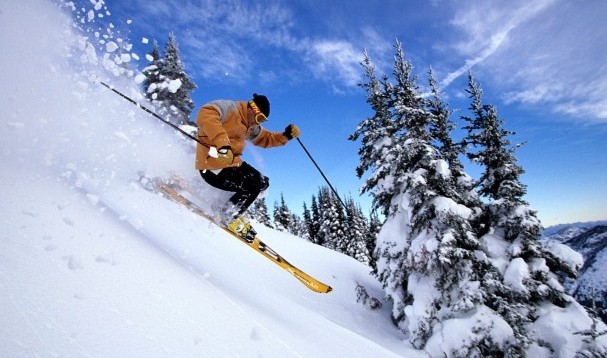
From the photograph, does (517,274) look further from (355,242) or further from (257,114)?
(355,242)

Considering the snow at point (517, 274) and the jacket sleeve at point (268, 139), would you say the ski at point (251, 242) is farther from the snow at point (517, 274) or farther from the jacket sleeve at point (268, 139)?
the snow at point (517, 274)

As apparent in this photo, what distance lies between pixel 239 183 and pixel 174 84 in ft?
57.7

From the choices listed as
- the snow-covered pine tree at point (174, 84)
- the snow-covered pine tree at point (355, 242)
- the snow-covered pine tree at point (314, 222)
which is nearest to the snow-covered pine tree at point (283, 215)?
the snow-covered pine tree at point (314, 222)

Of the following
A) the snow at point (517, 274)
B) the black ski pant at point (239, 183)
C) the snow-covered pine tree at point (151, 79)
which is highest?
the snow-covered pine tree at point (151, 79)

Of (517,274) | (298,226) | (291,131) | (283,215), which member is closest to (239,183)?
(291,131)

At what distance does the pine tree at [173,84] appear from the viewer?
2138 cm

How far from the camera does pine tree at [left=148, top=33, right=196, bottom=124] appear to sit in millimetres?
21375

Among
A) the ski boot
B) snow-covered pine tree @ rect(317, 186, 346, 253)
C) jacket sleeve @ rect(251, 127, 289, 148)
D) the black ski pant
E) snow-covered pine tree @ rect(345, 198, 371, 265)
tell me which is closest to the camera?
the black ski pant

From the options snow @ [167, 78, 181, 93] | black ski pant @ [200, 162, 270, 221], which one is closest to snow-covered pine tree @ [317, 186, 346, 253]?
snow @ [167, 78, 181, 93]

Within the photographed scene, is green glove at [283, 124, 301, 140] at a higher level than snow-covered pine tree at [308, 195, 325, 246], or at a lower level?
lower

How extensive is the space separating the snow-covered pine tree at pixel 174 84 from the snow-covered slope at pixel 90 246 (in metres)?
11.8

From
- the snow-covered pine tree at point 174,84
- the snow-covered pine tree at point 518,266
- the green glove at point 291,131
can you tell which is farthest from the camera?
the snow-covered pine tree at point 174,84

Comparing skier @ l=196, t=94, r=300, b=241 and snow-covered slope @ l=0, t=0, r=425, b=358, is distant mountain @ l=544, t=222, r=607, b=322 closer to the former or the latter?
skier @ l=196, t=94, r=300, b=241

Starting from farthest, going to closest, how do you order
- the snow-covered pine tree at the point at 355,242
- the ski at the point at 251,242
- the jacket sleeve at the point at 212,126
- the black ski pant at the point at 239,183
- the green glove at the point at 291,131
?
the snow-covered pine tree at the point at 355,242 → the ski at the point at 251,242 → the green glove at the point at 291,131 → the black ski pant at the point at 239,183 → the jacket sleeve at the point at 212,126
